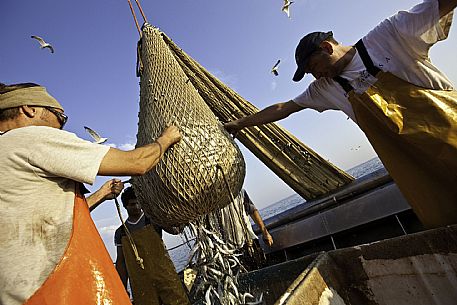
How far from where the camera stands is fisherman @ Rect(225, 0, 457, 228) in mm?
1619

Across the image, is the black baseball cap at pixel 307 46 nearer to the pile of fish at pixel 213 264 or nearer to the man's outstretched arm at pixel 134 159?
the man's outstretched arm at pixel 134 159

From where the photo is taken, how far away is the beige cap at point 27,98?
4.27ft

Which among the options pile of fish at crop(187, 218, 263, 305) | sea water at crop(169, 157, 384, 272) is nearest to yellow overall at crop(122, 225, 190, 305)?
sea water at crop(169, 157, 384, 272)

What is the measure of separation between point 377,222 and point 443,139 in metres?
1.34

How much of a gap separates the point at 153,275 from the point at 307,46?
2.93 meters

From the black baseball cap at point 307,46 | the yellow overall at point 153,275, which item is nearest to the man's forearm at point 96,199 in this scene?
the yellow overall at point 153,275

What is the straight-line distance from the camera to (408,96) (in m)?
1.71

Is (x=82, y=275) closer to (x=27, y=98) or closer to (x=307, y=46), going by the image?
(x=27, y=98)

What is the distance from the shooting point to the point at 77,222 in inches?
47.8

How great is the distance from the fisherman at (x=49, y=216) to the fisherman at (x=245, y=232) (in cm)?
158

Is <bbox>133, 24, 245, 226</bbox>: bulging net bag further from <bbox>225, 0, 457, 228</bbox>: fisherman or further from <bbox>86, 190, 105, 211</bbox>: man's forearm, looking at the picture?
<bbox>225, 0, 457, 228</bbox>: fisherman

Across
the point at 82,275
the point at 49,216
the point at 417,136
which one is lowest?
the point at 417,136

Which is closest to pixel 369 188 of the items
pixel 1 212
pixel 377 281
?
pixel 377 281

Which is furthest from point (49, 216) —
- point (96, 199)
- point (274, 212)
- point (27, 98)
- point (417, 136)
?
point (274, 212)
